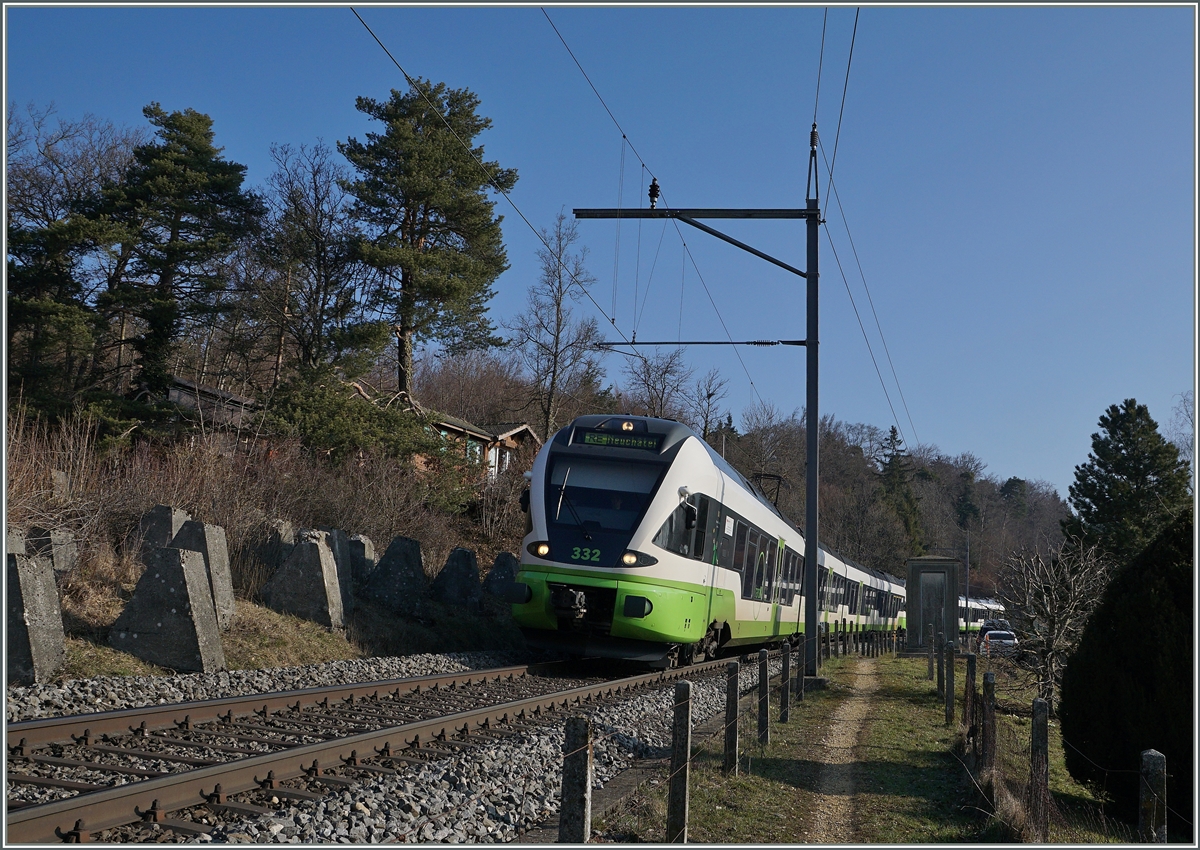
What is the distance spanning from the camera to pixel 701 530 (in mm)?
14258

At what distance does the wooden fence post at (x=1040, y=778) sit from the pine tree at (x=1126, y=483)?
41.1m

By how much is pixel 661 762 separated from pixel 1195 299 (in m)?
5.44

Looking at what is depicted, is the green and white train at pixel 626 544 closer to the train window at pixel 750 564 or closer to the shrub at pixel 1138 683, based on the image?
the train window at pixel 750 564

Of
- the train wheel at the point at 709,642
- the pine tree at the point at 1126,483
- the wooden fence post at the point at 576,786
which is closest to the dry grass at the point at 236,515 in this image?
the train wheel at the point at 709,642

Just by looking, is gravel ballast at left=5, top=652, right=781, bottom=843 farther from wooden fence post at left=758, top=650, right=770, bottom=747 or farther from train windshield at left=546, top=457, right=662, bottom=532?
train windshield at left=546, top=457, right=662, bottom=532

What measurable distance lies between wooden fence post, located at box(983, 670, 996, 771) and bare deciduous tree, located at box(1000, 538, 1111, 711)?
6290 mm

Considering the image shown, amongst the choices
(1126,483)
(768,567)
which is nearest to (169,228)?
(768,567)

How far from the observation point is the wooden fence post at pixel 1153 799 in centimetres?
505

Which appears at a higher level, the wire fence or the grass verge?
the wire fence

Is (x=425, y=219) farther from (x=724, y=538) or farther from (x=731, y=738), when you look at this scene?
(x=731, y=738)

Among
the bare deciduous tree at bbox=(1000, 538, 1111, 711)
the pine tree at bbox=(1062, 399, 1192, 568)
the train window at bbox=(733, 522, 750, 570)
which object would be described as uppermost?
the pine tree at bbox=(1062, 399, 1192, 568)

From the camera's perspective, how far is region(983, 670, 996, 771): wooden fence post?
24.9ft

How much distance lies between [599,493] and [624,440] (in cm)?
91

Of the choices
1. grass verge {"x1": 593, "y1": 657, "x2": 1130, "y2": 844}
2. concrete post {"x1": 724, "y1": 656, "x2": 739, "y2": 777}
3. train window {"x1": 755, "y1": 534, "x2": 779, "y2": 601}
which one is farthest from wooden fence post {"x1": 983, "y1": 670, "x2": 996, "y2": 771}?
train window {"x1": 755, "y1": 534, "x2": 779, "y2": 601}
